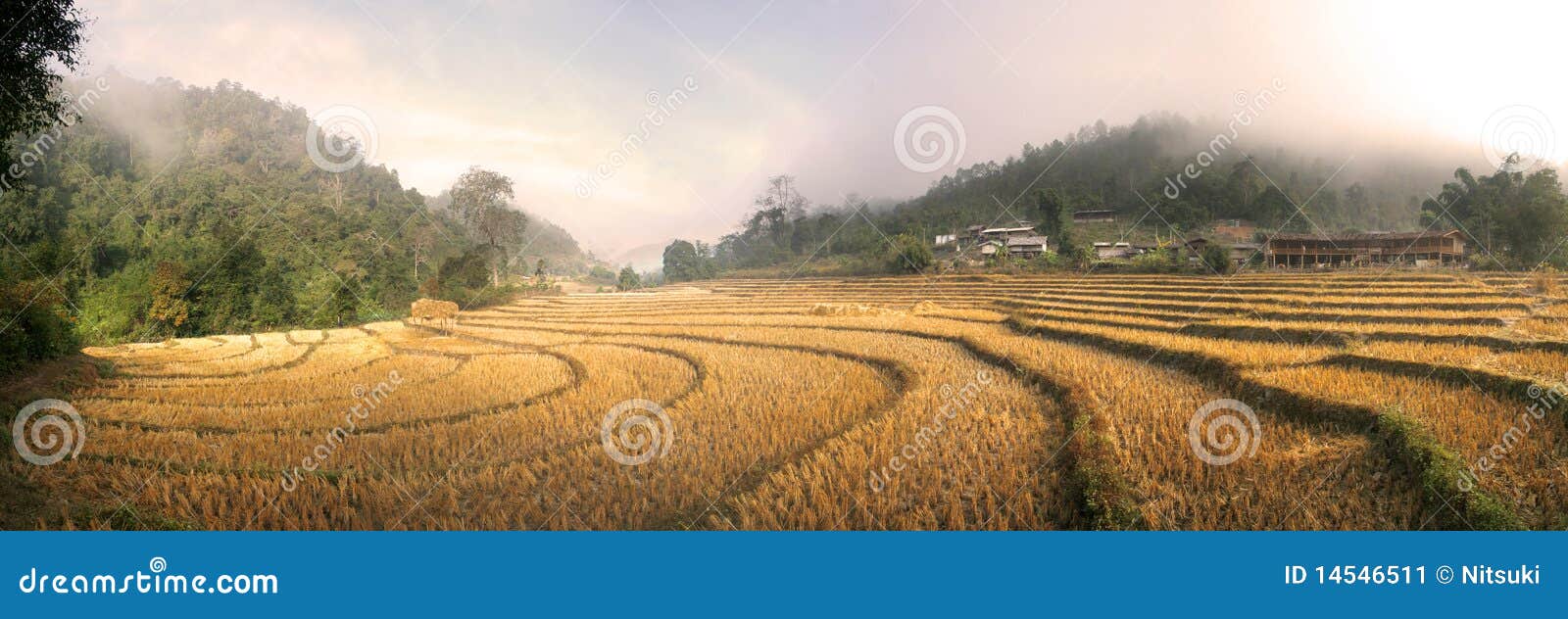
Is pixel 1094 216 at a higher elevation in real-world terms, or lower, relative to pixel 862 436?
higher

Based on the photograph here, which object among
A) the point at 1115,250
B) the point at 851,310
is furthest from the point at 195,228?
the point at 1115,250

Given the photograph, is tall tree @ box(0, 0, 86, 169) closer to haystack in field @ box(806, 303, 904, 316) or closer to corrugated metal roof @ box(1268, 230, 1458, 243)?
haystack in field @ box(806, 303, 904, 316)

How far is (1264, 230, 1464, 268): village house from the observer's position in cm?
2164

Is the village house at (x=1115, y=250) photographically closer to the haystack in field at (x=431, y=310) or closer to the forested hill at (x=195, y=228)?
the haystack in field at (x=431, y=310)

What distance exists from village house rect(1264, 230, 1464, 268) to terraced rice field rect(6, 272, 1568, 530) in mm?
14334

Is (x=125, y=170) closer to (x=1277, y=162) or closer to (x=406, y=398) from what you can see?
(x=406, y=398)

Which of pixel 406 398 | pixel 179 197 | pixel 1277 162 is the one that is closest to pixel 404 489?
pixel 406 398

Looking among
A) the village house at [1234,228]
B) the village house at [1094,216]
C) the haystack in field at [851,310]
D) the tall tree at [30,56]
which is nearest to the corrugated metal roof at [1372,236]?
the haystack in field at [851,310]

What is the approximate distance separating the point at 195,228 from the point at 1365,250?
7708 centimetres

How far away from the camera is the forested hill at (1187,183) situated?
3307cm

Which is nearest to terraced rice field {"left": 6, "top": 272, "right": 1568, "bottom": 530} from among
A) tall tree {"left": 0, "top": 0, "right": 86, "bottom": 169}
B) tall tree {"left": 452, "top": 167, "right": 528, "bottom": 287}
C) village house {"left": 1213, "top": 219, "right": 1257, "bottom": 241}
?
tall tree {"left": 0, "top": 0, "right": 86, "bottom": 169}

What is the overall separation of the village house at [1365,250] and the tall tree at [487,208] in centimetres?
5496

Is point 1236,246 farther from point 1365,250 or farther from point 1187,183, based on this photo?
point 1187,183

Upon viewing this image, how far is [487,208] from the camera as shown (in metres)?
41.4
